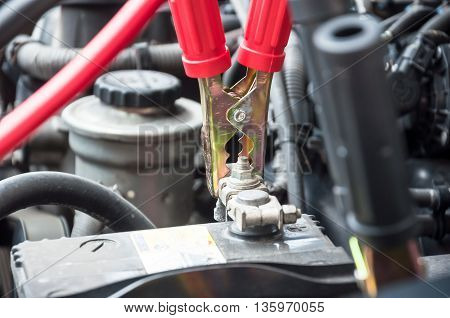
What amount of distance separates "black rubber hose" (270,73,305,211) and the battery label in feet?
1.07

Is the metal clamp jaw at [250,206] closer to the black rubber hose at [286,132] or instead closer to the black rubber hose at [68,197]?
the black rubber hose at [68,197]

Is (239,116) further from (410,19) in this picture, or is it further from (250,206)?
(410,19)

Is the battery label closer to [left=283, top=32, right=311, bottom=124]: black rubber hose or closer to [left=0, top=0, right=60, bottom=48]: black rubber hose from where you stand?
[left=283, top=32, right=311, bottom=124]: black rubber hose

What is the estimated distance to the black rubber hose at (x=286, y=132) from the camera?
83 centimetres

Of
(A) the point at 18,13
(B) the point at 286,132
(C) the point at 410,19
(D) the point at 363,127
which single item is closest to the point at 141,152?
(B) the point at 286,132

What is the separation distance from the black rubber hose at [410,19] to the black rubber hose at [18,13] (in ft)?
1.84

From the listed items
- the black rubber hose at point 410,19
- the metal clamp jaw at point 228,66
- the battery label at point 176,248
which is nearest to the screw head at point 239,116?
the metal clamp jaw at point 228,66

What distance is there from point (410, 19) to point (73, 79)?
602 millimetres

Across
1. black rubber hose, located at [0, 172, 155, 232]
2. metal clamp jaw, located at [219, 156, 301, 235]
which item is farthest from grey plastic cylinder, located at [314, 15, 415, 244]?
black rubber hose, located at [0, 172, 155, 232]

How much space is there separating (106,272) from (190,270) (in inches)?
2.5

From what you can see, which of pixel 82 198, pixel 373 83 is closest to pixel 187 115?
pixel 82 198

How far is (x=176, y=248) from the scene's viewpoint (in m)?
0.49

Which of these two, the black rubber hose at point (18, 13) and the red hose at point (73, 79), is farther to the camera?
the black rubber hose at point (18, 13)
